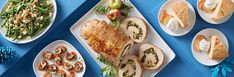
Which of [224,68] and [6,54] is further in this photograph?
[6,54]

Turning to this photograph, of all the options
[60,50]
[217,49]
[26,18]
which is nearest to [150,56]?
[217,49]

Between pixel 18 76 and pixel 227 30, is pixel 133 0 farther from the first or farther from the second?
pixel 18 76

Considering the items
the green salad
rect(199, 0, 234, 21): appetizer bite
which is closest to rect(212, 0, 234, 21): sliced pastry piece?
rect(199, 0, 234, 21): appetizer bite

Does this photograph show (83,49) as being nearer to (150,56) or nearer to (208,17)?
(150,56)

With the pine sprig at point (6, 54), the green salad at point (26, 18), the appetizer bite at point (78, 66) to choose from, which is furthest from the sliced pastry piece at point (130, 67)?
the pine sprig at point (6, 54)

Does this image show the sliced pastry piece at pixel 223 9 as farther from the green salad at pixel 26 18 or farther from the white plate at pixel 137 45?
the green salad at pixel 26 18

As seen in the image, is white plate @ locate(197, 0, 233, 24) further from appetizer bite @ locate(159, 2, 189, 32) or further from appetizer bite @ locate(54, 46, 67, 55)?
appetizer bite @ locate(54, 46, 67, 55)

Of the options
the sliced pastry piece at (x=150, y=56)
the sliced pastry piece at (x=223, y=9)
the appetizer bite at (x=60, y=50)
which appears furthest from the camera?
the appetizer bite at (x=60, y=50)
